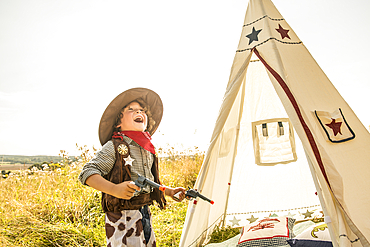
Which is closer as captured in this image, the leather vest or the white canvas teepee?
the leather vest

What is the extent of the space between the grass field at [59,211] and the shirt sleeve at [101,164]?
74.5 inches

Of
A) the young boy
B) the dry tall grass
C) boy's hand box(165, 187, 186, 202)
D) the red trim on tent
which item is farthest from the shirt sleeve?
the dry tall grass

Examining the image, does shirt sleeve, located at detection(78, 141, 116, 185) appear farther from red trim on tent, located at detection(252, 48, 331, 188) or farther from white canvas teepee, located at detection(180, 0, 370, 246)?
red trim on tent, located at detection(252, 48, 331, 188)

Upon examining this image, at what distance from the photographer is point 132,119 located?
1992mm

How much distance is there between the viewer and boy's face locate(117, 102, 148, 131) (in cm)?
199

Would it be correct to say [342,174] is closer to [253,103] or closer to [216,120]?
[216,120]

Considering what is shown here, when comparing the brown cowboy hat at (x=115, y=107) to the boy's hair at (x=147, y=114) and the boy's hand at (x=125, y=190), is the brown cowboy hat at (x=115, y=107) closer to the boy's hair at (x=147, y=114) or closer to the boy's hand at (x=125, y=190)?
the boy's hair at (x=147, y=114)

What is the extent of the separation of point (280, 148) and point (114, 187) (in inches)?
109

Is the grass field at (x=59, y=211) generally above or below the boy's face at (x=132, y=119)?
below

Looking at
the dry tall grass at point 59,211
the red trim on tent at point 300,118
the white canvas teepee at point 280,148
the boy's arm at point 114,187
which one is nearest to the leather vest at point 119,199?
the boy's arm at point 114,187

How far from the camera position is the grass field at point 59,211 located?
3.18 m

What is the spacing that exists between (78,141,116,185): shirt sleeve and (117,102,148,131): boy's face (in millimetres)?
218

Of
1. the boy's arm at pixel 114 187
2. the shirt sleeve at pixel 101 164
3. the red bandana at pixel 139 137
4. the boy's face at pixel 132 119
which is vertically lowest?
the boy's arm at pixel 114 187

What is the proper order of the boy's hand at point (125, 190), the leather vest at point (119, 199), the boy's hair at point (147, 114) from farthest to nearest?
1. the boy's hair at point (147, 114)
2. the leather vest at point (119, 199)
3. the boy's hand at point (125, 190)
